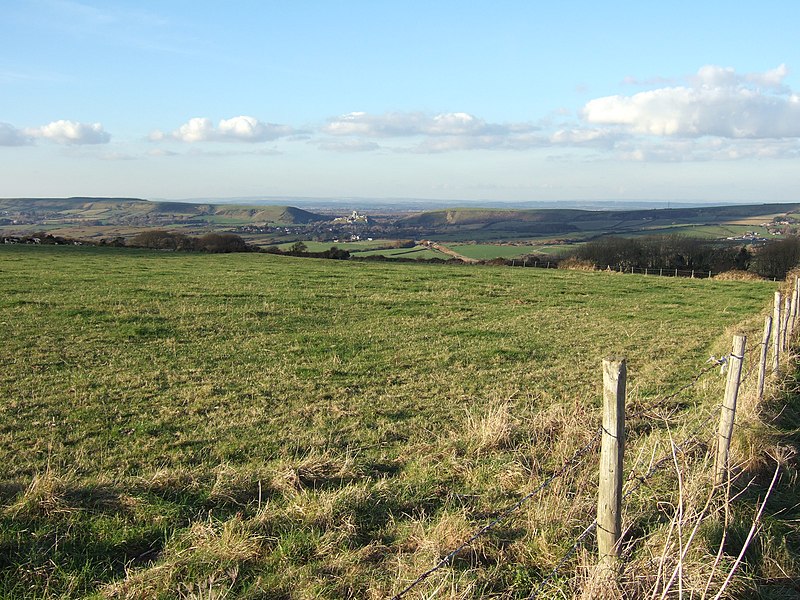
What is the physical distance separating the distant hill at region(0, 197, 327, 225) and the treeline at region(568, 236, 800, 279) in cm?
8924

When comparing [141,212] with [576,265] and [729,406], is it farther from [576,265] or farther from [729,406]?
[729,406]

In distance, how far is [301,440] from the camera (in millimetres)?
7277

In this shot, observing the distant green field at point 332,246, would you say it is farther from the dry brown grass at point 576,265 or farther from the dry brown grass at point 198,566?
the dry brown grass at point 198,566

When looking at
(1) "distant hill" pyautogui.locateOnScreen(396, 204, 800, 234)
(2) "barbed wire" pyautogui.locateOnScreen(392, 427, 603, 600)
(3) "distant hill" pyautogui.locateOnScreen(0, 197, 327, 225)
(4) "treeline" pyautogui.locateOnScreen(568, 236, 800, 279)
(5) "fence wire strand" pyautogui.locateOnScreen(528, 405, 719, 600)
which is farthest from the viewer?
(3) "distant hill" pyautogui.locateOnScreen(0, 197, 327, 225)

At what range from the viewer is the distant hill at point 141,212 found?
13562cm

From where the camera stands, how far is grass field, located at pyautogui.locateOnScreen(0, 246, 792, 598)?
14.0 ft

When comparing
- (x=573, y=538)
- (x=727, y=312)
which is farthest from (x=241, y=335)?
(x=727, y=312)

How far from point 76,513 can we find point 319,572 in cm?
220

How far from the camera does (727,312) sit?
20.6 meters

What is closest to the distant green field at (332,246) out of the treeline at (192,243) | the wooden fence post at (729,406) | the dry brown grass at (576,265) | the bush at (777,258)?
the treeline at (192,243)

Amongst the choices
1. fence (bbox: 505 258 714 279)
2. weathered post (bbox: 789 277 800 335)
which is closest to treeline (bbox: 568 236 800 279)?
fence (bbox: 505 258 714 279)

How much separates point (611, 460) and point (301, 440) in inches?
173

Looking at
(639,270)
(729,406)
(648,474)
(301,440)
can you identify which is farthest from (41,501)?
(639,270)

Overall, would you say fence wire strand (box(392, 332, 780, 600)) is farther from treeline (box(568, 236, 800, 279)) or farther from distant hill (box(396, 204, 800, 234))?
distant hill (box(396, 204, 800, 234))
